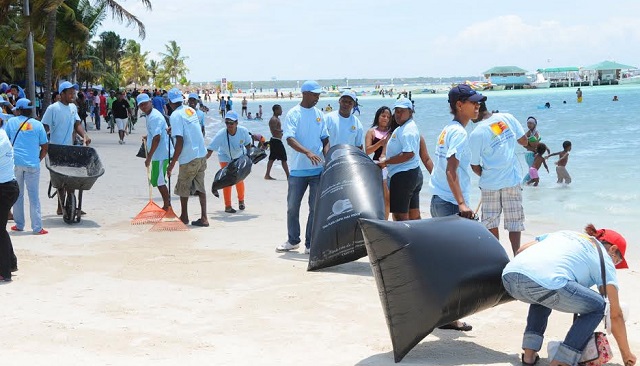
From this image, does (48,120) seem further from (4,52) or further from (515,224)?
(4,52)

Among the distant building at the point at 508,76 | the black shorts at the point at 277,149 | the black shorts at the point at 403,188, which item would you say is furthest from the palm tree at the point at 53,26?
the distant building at the point at 508,76

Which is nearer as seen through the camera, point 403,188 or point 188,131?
point 403,188

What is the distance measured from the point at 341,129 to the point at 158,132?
2726 millimetres

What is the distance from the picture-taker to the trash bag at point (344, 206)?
23.5 feet

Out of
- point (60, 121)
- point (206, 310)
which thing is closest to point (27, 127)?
point (60, 121)

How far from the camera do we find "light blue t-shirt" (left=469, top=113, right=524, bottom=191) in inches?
264

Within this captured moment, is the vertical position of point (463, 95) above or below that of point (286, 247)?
above

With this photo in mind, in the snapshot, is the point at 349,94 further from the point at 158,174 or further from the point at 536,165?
the point at 536,165

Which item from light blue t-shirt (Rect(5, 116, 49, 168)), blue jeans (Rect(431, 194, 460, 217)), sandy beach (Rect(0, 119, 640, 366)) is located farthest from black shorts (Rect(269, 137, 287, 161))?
blue jeans (Rect(431, 194, 460, 217))

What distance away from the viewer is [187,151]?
32.7 ft

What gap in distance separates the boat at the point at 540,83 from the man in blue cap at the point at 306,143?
142 m

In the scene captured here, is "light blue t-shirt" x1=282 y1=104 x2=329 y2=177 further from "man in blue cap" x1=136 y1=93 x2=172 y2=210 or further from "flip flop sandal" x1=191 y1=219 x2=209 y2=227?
"man in blue cap" x1=136 y1=93 x2=172 y2=210

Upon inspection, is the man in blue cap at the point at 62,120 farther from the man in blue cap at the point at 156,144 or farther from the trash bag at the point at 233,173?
the trash bag at the point at 233,173

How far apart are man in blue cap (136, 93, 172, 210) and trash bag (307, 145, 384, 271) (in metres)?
3.30
